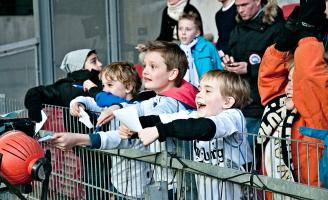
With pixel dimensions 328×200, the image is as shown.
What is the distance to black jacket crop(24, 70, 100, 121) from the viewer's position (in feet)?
19.7

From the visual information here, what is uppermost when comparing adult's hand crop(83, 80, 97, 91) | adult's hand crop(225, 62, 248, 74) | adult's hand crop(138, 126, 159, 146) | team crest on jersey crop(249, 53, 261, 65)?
team crest on jersey crop(249, 53, 261, 65)

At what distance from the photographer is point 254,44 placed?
5426 mm

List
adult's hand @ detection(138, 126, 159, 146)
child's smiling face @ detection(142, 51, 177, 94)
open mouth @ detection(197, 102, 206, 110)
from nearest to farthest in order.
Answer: adult's hand @ detection(138, 126, 159, 146)
open mouth @ detection(197, 102, 206, 110)
child's smiling face @ detection(142, 51, 177, 94)

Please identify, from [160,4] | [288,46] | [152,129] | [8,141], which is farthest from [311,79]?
[160,4]

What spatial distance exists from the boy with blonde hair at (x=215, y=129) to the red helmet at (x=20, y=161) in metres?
0.51

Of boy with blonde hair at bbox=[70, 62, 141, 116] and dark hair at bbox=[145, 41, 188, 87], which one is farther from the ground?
dark hair at bbox=[145, 41, 188, 87]

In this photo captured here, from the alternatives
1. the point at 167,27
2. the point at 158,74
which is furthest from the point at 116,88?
the point at 167,27

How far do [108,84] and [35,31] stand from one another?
4.08 meters

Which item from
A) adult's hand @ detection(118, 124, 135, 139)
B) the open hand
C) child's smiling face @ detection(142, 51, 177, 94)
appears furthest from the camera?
the open hand

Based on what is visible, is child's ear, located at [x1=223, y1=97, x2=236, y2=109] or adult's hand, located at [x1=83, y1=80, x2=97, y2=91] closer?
child's ear, located at [x1=223, y1=97, x2=236, y2=109]

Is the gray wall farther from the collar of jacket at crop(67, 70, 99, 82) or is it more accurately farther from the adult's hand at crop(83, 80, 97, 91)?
the adult's hand at crop(83, 80, 97, 91)

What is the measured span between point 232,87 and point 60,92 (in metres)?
2.29

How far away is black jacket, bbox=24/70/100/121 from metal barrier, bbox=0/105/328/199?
788 mm

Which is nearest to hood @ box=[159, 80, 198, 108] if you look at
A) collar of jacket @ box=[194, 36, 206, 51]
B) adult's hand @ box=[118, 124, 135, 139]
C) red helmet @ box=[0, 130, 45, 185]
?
adult's hand @ box=[118, 124, 135, 139]
